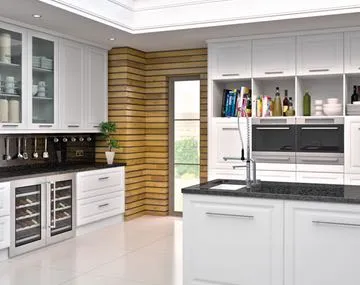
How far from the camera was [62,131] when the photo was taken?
20.1ft

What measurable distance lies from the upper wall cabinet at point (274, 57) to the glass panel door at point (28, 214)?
301 cm

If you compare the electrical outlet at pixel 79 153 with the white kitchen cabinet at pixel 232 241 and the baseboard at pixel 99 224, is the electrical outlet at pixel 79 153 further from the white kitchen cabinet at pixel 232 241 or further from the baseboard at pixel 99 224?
the white kitchen cabinet at pixel 232 241

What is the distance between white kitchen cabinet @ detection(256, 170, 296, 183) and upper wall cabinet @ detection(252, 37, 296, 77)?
1.20 meters

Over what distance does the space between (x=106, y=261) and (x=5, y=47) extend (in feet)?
8.25

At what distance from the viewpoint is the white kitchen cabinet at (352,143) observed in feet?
18.5

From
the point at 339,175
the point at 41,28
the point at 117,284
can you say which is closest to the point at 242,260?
the point at 117,284

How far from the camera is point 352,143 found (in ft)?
18.6

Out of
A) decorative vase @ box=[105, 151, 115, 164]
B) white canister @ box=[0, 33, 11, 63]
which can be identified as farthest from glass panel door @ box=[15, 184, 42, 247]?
decorative vase @ box=[105, 151, 115, 164]

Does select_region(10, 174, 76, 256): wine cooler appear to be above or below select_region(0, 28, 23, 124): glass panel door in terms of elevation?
below

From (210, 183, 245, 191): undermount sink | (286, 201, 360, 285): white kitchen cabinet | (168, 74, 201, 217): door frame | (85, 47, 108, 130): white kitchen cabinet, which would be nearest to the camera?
(286, 201, 360, 285): white kitchen cabinet

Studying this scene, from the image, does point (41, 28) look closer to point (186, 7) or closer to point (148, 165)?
point (186, 7)

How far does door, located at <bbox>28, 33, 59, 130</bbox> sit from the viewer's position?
5.66 meters

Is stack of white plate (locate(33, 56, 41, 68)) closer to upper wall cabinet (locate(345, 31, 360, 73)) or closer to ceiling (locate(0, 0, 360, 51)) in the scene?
ceiling (locate(0, 0, 360, 51))

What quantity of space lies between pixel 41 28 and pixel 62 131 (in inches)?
49.9
